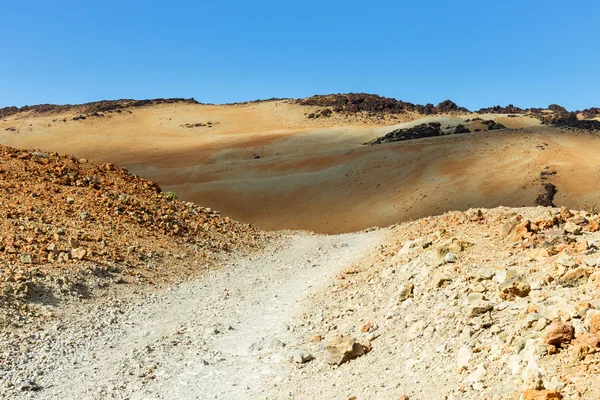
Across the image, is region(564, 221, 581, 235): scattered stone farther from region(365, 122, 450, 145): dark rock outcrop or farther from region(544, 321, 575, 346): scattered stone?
region(365, 122, 450, 145): dark rock outcrop

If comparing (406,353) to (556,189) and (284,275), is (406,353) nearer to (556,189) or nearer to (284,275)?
(284,275)

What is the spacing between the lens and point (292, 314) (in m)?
9.50

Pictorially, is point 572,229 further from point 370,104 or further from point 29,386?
point 370,104

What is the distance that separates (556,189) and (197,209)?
14584 millimetres

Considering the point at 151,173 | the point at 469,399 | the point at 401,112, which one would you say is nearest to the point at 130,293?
the point at 469,399

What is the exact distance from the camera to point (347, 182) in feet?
90.7

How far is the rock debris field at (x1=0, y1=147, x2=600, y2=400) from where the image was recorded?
5109 millimetres

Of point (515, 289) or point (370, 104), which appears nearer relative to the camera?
point (515, 289)

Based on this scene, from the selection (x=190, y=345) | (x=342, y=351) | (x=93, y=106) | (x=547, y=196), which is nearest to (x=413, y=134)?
(x=547, y=196)

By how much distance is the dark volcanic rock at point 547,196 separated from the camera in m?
20.8

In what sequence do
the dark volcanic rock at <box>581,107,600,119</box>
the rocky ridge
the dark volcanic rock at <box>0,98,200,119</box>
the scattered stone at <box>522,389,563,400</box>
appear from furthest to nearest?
the dark volcanic rock at <box>0,98,200,119</box>, the dark volcanic rock at <box>581,107,600,119</box>, the rocky ridge, the scattered stone at <box>522,389,563,400</box>

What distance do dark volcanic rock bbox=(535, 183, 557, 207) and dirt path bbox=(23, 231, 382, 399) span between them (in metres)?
11.9

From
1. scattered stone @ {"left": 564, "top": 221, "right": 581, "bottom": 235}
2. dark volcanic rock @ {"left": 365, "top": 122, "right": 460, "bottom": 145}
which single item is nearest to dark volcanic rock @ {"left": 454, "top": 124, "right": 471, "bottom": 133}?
dark volcanic rock @ {"left": 365, "top": 122, "right": 460, "bottom": 145}

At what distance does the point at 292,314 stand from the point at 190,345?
6.76 feet
